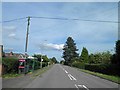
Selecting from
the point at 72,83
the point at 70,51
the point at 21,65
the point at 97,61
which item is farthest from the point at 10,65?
the point at 70,51

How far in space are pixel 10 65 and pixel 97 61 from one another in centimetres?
5640

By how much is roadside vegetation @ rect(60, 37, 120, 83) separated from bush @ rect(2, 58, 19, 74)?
40.1 feet

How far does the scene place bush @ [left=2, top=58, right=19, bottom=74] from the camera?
98.8ft

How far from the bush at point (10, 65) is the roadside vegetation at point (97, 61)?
12.2 metres

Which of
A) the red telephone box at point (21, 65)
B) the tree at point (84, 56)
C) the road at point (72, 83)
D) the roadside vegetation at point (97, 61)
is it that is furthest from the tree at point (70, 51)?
the road at point (72, 83)

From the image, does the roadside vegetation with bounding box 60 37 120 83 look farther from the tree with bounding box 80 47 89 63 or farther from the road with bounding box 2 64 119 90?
the road with bounding box 2 64 119 90

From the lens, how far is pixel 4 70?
98.2 feet

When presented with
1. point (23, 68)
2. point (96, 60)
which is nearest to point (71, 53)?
point (96, 60)

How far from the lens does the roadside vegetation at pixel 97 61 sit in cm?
4047

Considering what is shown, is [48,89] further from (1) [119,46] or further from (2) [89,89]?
(1) [119,46]

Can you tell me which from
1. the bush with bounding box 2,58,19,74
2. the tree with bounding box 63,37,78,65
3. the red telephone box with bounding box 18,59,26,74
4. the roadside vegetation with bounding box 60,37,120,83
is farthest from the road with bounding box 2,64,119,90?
the tree with bounding box 63,37,78,65

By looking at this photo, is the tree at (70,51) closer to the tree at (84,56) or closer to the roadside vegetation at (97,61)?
the roadside vegetation at (97,61)

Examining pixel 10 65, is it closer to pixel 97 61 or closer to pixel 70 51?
pixel 97 61

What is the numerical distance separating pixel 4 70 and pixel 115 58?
22512 millimetres
